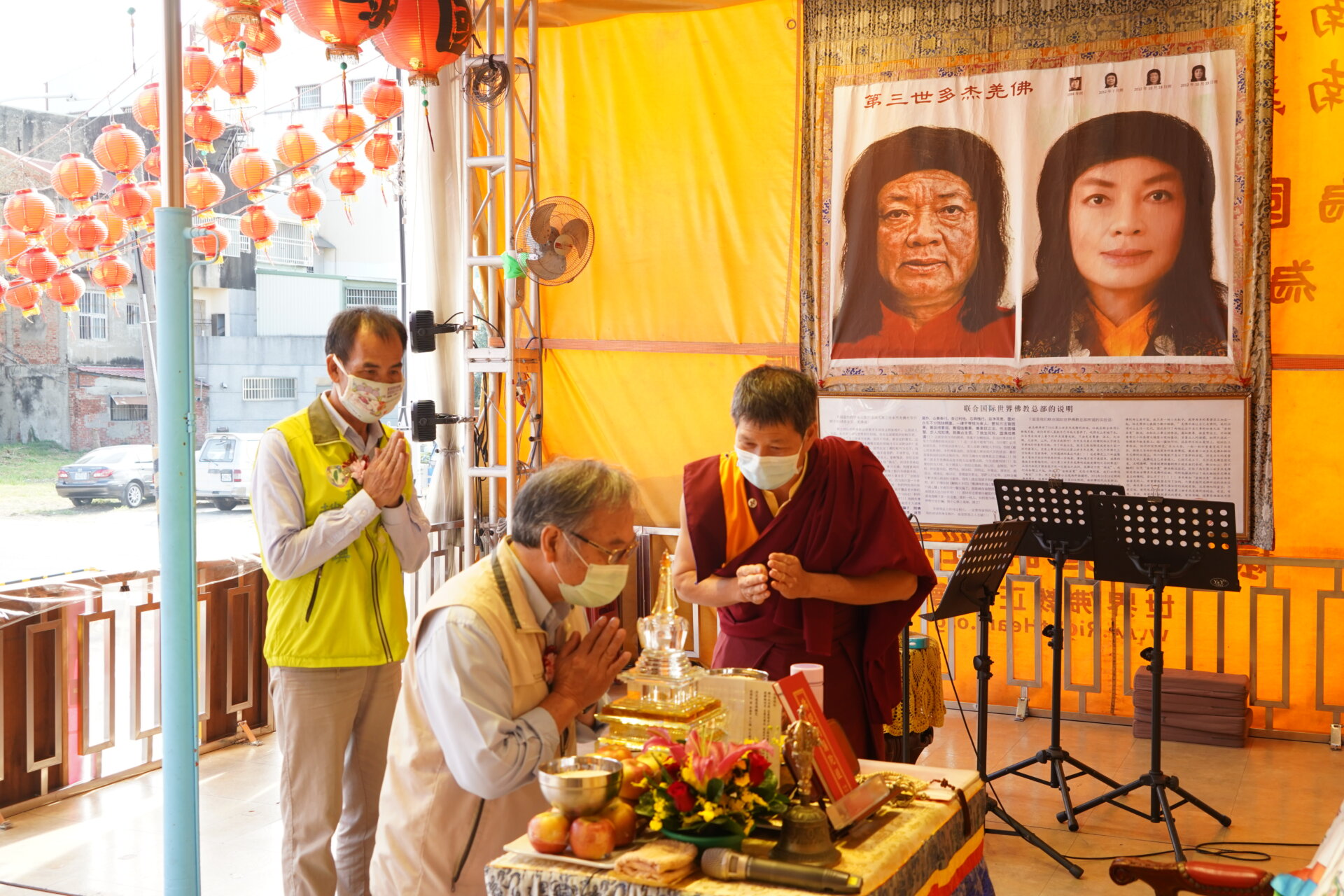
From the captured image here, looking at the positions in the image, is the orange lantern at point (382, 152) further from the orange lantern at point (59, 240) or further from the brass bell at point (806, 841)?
the brass bell at point (806, 841)

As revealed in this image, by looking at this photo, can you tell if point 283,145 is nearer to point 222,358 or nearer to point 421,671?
point 222,358

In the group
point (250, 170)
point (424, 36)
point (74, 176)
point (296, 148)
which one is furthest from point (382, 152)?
point (424, 36)

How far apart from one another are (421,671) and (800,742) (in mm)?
646

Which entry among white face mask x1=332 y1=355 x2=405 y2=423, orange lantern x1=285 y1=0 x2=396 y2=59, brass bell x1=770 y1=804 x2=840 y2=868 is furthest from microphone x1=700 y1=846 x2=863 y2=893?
orange lantern x1=285 y1=0 x2=396 y2=59

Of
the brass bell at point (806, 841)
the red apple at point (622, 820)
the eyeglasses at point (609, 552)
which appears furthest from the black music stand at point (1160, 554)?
the red apple at point (622, 820)

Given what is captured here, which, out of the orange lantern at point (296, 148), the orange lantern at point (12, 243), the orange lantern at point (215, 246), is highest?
the orange lantern at point (296, 148)

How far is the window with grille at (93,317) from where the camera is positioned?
5270 mm

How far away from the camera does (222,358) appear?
21.7 ft

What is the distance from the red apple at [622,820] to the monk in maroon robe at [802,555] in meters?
1.10

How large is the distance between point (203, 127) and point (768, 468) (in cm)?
536

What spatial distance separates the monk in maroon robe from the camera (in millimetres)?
2854

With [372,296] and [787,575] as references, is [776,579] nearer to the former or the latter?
[787,575]

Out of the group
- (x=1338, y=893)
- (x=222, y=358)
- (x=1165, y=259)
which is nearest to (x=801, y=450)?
(x=1338, y=893)

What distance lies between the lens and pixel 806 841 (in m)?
1.71
